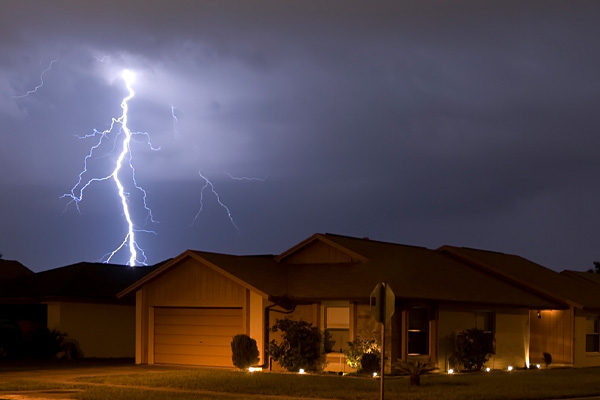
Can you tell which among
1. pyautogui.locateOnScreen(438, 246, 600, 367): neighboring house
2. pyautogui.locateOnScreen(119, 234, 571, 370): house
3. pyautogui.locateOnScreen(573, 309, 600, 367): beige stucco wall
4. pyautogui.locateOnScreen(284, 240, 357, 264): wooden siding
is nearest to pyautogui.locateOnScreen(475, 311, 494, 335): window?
pyautogui.locateOnScreen(119, 234, 571, 370): house

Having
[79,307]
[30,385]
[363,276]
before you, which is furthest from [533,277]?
[30,385]

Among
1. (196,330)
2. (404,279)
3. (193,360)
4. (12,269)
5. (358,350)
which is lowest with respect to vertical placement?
(193,360)

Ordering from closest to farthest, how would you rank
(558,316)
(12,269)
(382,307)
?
(382,307) → (558,316) → (12,269)

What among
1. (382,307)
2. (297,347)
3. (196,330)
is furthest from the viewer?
(196,330)

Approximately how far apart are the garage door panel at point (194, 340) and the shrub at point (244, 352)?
1878mm

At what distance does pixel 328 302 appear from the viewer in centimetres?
3162

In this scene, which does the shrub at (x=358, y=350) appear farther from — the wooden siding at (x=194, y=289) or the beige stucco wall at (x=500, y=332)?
the wooden siding at (x=194, y=289)

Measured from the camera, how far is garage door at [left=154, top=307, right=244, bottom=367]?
1307 inches

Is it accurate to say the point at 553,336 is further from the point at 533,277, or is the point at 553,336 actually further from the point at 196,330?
the point at 196,330

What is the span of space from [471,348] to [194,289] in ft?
32.9

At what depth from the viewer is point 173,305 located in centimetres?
3419

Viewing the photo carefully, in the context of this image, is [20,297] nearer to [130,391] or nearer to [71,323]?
[71,323]

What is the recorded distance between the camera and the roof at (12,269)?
52216 millimetres

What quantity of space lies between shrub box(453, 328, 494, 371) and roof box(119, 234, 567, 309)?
1.23m
